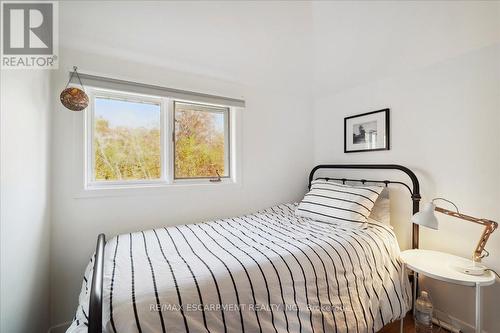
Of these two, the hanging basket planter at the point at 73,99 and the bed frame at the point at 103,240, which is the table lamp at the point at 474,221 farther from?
the hanging basket planter at the point at 73,99

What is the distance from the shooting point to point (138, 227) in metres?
1.92

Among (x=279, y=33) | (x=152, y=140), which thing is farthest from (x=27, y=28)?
(x=279, y=33)

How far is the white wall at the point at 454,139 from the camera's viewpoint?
1.53m

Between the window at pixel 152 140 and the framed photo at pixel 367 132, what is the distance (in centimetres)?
134

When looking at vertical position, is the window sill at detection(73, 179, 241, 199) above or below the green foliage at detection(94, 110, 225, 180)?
below

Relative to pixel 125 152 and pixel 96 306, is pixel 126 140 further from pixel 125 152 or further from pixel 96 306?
pixel 96 306

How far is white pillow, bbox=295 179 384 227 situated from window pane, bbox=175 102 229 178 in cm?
97

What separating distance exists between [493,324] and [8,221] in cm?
291

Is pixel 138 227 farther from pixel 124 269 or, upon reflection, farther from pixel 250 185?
pixel 250 185

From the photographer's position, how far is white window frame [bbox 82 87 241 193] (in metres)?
1.82

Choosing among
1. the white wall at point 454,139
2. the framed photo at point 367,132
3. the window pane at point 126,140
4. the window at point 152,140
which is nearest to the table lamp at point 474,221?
the white wall at point 454,139

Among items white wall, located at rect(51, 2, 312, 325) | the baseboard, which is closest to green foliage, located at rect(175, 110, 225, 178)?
white wall, located at rect(51, 2, 312, 325)

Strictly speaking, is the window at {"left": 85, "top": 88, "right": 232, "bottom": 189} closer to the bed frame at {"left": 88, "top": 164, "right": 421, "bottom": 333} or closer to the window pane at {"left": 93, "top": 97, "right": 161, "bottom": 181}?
the window pane at {"left": 93, "top": 97, "right": 161, "bottom": 181}

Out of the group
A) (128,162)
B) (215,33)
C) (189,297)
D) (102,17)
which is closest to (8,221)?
(189,297)
